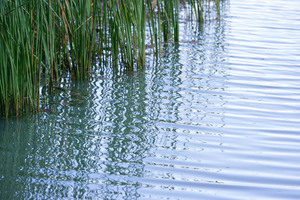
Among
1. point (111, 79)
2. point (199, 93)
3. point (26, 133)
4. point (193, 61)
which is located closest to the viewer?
point (26, 133)

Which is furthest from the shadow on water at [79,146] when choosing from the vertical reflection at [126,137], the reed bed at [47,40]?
the reed bed at [47,40]

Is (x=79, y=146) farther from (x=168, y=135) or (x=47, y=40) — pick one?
(x=47, y=40)

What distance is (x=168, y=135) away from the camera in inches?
137

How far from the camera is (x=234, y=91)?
4.46m

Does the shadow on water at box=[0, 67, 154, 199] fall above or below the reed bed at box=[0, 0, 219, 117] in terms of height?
below

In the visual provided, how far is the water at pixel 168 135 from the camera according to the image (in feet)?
8.96

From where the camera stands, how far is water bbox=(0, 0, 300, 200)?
8.96ft

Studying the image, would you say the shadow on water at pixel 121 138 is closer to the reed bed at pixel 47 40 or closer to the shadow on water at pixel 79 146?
the shadow on water at pixel 79 146

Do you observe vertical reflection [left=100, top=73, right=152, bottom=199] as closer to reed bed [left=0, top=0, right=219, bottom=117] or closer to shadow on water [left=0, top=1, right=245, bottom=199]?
shadow on water [left=0, top=1, right=245, bottom=199]

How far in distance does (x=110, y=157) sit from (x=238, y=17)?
5.34 meters

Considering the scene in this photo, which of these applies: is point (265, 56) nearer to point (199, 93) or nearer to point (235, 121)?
point (199, 93)

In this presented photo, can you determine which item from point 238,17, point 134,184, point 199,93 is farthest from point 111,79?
point 238,17

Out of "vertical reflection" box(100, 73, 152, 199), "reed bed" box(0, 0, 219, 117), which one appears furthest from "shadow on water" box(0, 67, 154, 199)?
"reed bed" box(0, 0, 219, 117)

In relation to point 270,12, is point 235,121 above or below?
below
